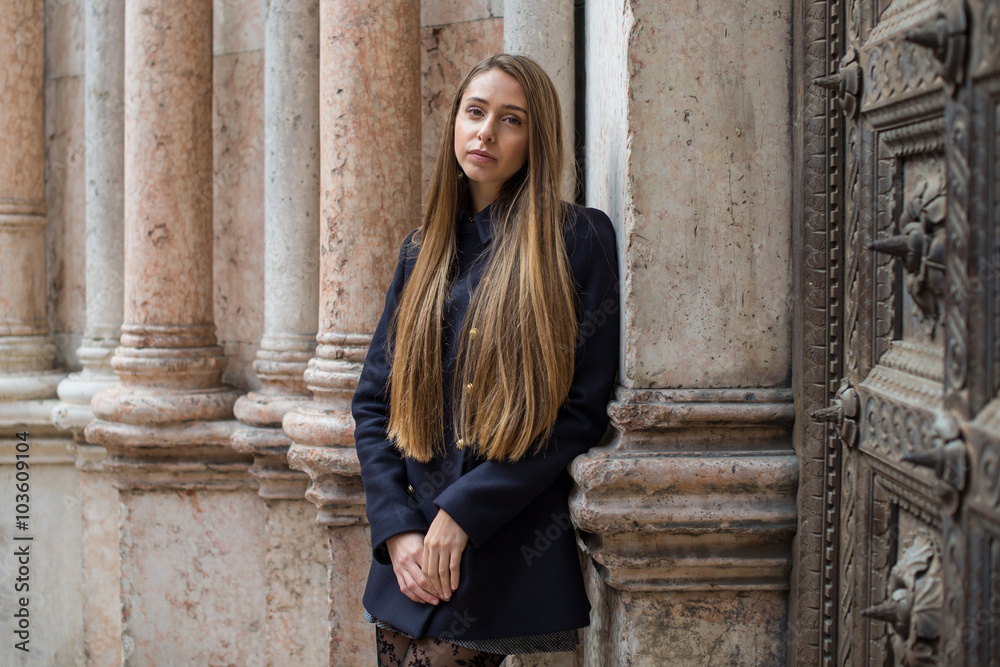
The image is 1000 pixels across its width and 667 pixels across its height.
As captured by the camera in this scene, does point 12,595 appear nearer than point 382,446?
No

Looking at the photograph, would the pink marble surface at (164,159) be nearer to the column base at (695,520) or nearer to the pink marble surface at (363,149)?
the pink marble surface at (363,149)

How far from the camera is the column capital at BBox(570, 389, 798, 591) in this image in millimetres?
1483

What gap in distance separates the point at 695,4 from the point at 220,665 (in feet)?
8.35

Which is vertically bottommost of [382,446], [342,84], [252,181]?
[382,446]

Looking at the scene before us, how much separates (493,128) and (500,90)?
0.08 meters

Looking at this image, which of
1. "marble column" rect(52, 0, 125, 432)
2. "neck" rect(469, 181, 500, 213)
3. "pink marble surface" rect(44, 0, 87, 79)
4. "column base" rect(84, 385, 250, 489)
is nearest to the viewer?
"neck" rect(469, 181, 500, 213)

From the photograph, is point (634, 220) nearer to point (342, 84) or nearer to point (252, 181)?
point (342, 84)

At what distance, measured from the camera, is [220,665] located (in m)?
2.81

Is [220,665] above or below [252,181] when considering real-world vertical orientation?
below

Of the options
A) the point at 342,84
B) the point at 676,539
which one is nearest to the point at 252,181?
the point at 342,84

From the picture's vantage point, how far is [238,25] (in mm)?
2889

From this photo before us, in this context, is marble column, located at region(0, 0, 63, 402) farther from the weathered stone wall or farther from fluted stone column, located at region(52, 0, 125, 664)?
fluted stone column, located at region(52, 0, 125, 664)

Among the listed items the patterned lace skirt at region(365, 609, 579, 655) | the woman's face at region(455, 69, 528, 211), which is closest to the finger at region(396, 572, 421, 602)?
the patterned lace skirt at region(365, 609, 579, 655)

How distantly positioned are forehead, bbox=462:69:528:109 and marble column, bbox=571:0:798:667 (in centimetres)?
23
